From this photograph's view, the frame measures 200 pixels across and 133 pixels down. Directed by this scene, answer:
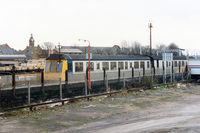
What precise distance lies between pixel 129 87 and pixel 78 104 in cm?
795

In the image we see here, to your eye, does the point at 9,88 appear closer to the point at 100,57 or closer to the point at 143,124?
the point at 143,124

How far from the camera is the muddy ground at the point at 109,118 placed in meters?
10.3

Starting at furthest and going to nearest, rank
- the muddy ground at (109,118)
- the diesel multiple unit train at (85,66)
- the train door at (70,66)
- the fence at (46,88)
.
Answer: the train door at (70,66)
the diesel multiple unit train at (85,66)
the fence at (46,88)
the muddy ground at (109,118)

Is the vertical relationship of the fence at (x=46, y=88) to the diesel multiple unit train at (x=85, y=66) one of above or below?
below

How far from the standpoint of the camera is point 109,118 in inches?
489

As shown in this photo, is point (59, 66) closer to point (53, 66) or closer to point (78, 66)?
point (53, 66)

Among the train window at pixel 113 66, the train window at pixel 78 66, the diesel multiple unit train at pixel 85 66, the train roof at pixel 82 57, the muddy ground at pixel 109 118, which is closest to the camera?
the muddy ground at pixel 109 118

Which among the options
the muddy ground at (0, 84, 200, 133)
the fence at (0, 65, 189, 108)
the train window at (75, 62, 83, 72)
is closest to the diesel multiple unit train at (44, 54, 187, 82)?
the train window at (75, 62, 83, 72)

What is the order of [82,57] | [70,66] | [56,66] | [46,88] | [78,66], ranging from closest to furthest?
[46,88], [70,66], [56,66], [78,66], [82,57]

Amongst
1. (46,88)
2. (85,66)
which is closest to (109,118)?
(46,88)

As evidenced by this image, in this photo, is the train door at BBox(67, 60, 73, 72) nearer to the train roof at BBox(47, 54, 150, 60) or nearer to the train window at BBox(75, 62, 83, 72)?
the train roof at BBox(47, 54, 150, 60)

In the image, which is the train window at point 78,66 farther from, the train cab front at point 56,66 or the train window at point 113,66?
the train window at point 113,66

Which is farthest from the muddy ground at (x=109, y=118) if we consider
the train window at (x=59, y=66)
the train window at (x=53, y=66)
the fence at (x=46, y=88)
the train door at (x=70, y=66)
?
the train window at (x=53, y=66)

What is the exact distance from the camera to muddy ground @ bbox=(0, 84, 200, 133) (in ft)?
33.7
